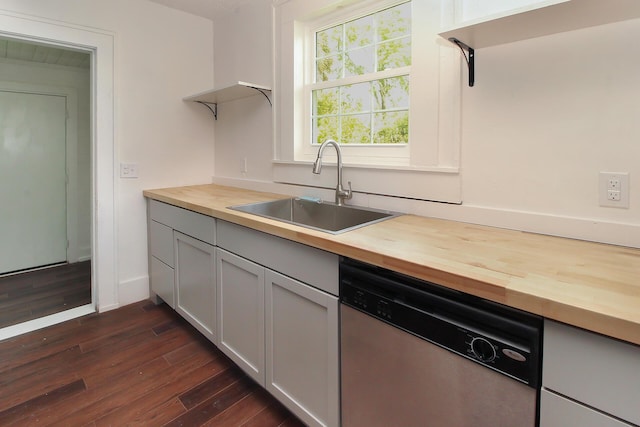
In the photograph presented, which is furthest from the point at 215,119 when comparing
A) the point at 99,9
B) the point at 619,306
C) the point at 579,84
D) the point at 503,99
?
the point at 619,306

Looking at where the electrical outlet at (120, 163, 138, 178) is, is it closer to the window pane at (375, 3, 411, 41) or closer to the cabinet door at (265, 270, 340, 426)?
the cabinet door at (265, 270, 340, 426)

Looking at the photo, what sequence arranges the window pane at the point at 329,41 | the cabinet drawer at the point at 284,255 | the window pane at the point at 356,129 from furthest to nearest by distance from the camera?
the window pane at the point at 329,41
the window pane at the point at 356,129
the cabinet drawer at the point at 284,255

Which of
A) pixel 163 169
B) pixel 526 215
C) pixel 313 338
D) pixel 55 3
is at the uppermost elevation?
pixel 55 3

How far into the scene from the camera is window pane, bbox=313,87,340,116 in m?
2.17

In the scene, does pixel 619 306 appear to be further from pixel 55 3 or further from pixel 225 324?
pixel 55 3

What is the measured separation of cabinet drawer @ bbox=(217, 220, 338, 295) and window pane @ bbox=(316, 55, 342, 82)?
3.71 feet

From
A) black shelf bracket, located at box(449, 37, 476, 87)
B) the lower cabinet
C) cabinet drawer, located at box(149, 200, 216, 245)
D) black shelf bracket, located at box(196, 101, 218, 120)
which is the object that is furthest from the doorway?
black shelf bracket, located at box(449, 37, 476, 87)

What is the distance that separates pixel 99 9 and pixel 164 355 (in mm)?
2308

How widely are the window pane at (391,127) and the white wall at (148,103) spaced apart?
1.67m

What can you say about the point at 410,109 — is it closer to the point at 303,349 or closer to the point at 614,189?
the point at 614,189

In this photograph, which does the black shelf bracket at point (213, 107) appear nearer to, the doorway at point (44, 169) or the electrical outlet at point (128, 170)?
the electrical outlet at point (128, 170)

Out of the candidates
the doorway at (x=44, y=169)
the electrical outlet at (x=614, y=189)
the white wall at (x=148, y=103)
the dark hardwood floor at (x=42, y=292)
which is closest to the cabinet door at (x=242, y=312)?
the white wall at (x=148, y=103)

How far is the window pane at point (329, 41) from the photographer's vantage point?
215 cm

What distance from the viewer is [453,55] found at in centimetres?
147
